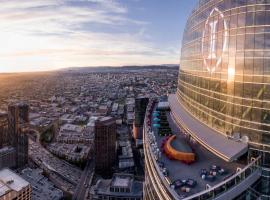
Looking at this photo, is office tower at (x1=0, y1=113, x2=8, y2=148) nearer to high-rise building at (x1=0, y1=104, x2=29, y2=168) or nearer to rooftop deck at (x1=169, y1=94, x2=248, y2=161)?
high-rise building at (x1=0, y1=104, x2=29, y2=168)

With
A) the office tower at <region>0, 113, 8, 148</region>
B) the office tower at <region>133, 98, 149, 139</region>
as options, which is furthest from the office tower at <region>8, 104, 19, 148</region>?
the office tower at <region>133, 98, 149, 139</region>

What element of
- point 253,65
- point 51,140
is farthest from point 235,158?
point 51,140

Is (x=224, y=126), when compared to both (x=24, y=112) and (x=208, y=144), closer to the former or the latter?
(x=208, y=144)

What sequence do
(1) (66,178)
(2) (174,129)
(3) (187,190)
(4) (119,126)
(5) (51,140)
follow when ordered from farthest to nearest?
(4) (119,126) → (5) (51,140) → (1) (66,178) → (2) (174,129) → (3) (187,190)

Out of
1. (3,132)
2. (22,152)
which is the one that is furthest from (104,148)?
(3,132)

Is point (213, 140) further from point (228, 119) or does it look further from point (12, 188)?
point (12, 188)

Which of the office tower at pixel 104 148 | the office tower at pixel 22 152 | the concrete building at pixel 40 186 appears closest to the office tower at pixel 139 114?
the office tower at pixel 104 148
